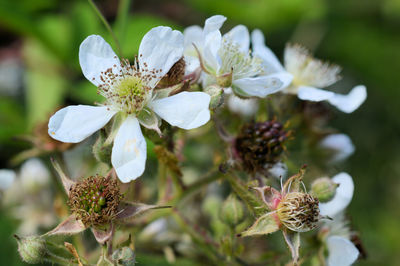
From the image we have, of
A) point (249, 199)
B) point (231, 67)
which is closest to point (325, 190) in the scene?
point (249, 199)

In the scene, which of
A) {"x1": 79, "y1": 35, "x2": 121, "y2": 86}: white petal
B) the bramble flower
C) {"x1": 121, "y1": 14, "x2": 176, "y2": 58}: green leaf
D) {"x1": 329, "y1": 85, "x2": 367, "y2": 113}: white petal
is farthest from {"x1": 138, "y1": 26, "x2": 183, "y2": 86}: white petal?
{"x1": 121, "y1": 14, "x2": 176, "y2": 58}: green leaf

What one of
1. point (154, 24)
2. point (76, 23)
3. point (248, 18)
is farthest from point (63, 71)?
point (248, 18)

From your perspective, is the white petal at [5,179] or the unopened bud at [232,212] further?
the white petal at [5,179]

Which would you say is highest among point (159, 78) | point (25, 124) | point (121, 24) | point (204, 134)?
point (159, 78)

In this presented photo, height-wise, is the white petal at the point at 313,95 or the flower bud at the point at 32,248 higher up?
the white petal at the point at 313,95

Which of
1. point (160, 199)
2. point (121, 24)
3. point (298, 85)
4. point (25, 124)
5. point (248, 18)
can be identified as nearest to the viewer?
point (160, 199)

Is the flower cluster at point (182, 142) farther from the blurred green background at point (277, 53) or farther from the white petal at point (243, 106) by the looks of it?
the blurred green background at point (277, 53)

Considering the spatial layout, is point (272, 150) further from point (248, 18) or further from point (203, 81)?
point (248, 18)

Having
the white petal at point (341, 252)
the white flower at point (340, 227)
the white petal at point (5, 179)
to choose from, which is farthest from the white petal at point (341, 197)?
the white petal at point (5, 179)
